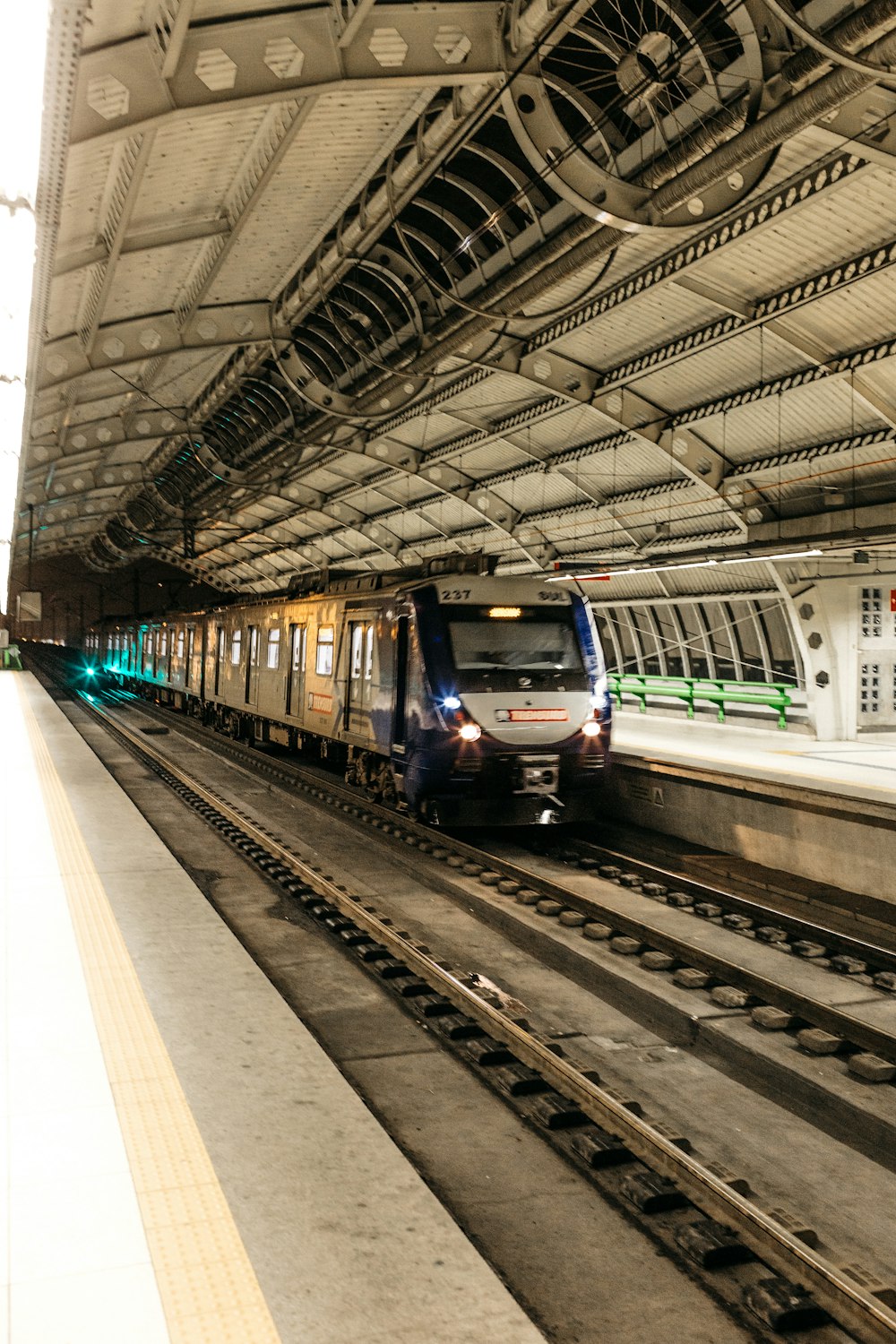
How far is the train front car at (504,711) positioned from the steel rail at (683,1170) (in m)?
2.69

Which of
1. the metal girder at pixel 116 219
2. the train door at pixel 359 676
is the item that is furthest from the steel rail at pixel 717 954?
the metal girder at pixel 116 219

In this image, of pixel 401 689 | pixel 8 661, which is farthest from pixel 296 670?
pixel 8 661

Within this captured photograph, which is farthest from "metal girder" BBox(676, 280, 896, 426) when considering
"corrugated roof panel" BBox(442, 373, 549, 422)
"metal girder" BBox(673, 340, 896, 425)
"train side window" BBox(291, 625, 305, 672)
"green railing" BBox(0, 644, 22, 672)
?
"green railing" BBox(0, 644, 22, 672)

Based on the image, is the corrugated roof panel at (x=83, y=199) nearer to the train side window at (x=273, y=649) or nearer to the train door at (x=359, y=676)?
the train door at (x=359, y=676)

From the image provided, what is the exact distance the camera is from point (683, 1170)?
165 inches

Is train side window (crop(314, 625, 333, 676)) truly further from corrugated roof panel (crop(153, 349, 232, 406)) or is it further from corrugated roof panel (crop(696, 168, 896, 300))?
corrugated roof panel (crop(696, 168, 896, 300))

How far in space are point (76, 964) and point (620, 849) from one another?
731cm

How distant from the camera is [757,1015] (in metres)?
6.16

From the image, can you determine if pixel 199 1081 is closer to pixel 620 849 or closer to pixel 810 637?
pixel 620 849

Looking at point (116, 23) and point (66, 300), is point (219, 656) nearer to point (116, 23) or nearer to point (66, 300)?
point (66, 300)

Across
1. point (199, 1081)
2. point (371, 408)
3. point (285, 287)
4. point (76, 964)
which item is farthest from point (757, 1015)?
point (371, 408)

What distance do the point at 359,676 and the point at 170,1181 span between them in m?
9.42

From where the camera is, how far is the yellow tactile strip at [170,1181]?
2.71 metres

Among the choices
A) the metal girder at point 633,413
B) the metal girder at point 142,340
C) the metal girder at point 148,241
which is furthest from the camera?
the metal girder at point 633,413
